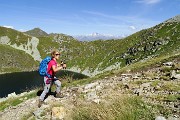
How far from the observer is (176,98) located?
11281 mm

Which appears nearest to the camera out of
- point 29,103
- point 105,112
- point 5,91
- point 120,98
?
point 105,112

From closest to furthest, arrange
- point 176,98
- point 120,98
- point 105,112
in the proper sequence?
point 105,112 → point 120,98 → point 176,98

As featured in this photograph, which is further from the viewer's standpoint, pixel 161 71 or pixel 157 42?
pixel 157 42

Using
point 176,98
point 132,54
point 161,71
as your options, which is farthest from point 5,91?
point 176,98

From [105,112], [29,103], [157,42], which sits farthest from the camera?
[157,42]

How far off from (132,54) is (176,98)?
182 meters

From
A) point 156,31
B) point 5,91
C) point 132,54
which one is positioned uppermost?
point 156,31

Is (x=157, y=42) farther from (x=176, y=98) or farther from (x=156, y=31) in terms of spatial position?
(x=176, y=98)

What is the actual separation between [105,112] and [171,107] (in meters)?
2.90

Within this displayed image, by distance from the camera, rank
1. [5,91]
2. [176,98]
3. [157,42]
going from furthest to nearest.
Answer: [157,42] < [5,91] < [176,98]

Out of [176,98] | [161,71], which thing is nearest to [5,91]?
[161,71]

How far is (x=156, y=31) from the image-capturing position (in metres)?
195

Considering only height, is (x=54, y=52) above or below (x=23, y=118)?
above

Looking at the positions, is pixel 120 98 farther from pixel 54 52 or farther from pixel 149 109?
pixel 54 52
